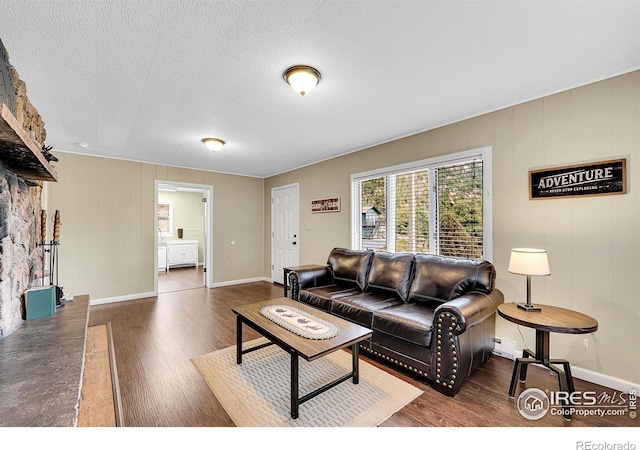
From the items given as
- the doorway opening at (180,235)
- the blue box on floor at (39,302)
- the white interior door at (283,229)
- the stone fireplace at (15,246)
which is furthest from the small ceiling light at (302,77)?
the doorway opening at (180,235)

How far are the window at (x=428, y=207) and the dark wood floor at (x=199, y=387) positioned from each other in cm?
125

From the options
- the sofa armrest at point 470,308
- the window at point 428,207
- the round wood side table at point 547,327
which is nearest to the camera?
the round wood side table at point 547,327

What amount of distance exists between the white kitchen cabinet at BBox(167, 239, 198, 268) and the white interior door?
3355 mm

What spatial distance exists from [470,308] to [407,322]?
49 centimetres

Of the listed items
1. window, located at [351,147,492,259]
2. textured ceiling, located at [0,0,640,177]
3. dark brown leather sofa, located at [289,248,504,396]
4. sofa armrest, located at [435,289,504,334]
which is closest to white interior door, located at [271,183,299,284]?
window, located at [351,147,492,259]

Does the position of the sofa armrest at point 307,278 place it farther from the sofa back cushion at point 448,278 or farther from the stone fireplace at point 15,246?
the stone fireplace at point 15,246

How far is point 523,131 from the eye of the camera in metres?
2.62

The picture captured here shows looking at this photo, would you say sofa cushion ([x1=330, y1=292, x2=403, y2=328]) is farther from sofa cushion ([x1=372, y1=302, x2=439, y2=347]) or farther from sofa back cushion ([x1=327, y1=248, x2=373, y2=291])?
sofa back cushion ([x1=327, y1=248, x2=373, y2=291])

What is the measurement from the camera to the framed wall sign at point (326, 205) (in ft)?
15.1

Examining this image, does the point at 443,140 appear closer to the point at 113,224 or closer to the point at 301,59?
the point at 301,59

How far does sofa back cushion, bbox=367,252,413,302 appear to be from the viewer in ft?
10.0

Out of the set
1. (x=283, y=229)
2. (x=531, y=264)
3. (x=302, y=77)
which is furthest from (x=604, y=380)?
(x=283, y=229)

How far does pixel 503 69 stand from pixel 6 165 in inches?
137
